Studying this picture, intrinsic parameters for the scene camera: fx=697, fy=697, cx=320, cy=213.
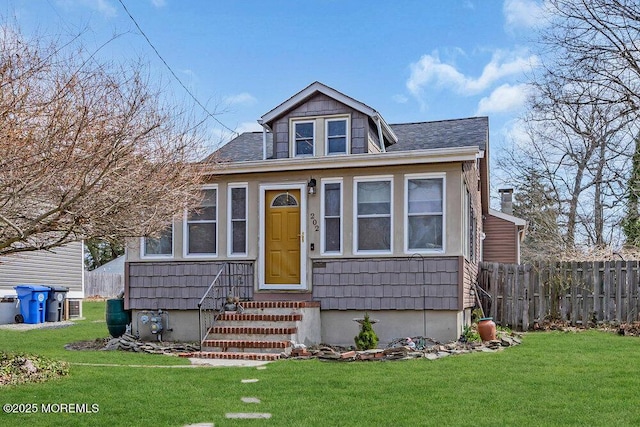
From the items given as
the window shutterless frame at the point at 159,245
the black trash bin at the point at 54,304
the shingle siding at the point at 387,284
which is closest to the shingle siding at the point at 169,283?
the window shutterless frame at the point at 159,245

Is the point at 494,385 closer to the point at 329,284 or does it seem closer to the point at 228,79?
the point at 329,284

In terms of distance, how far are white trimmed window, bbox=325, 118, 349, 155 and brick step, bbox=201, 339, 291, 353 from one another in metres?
4.21

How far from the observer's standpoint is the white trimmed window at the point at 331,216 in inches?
495

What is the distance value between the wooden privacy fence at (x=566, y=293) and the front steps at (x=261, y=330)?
492 cm

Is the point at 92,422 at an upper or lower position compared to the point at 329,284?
lower

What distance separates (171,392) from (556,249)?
20.7 m

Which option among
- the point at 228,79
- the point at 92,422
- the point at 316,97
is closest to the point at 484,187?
the point at 316,97

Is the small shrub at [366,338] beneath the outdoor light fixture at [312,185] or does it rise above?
beneath

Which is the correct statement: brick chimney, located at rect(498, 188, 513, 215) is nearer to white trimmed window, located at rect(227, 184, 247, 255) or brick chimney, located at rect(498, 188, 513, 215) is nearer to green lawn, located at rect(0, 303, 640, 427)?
white trimmed window, located at rect(227, 184, 247, 255)

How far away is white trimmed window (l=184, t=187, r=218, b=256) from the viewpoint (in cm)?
1320

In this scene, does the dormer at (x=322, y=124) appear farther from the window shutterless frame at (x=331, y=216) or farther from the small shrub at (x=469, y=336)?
the small shrub at (x=469, y=336)

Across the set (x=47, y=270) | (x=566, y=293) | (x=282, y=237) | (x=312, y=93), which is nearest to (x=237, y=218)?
(x=282, y=237)

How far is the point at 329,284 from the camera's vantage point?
12.4 m

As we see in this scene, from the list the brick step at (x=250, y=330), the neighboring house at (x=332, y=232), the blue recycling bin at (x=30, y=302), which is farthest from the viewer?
the blue recycling bin at (x=30, y=302)
